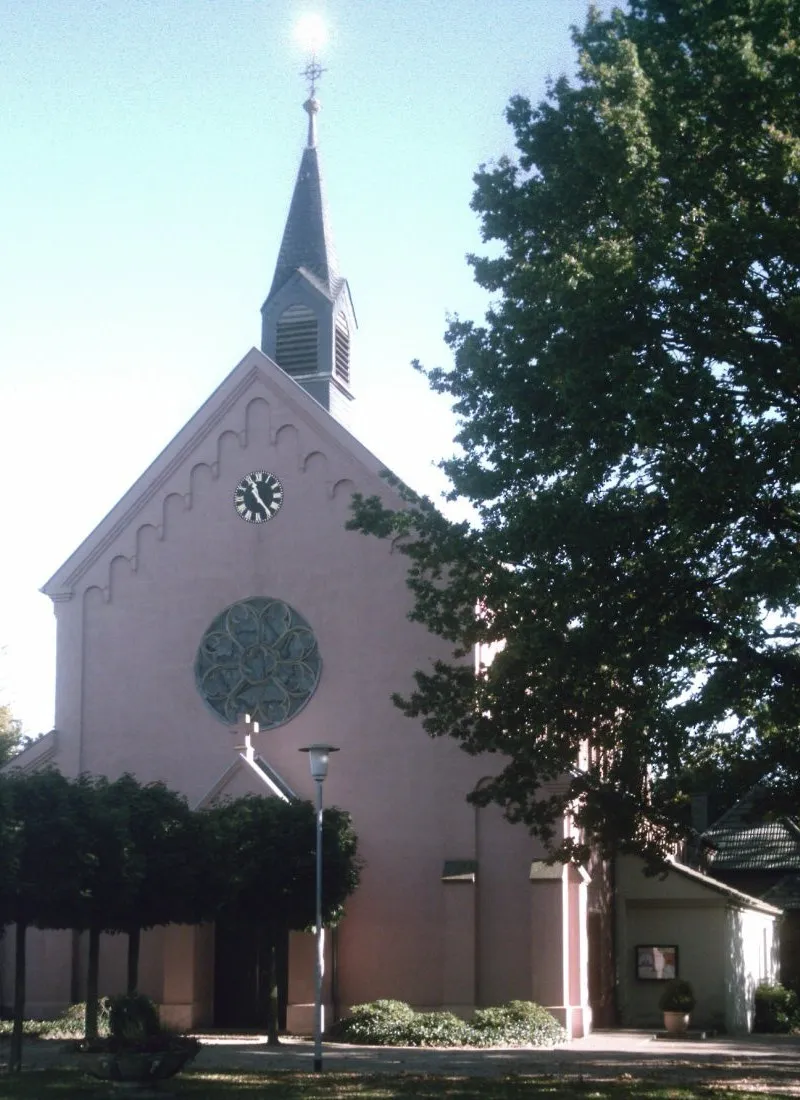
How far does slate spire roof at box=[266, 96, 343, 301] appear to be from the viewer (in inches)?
1439

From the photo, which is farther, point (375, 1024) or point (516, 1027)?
point (375, 1024)

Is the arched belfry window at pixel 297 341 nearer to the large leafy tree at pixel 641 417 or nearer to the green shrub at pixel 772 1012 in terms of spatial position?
the large leafy tree at pixel 641 417

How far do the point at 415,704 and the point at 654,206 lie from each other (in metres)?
8.76

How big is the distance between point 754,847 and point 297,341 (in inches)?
883

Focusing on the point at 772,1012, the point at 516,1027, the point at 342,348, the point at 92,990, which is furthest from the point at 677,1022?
the point at 342,348

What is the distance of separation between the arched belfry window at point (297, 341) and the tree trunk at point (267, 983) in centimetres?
1397

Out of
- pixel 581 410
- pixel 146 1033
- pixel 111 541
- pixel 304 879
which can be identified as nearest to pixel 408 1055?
pixel 304 879

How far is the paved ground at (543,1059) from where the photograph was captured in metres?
20.9

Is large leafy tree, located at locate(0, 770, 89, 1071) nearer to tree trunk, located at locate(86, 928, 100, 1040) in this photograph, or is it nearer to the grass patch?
tree trunk, located at locate(86, 928, 100, 1040)

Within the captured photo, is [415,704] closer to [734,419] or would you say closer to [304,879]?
[304,879]

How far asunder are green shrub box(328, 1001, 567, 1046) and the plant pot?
12.7 feet

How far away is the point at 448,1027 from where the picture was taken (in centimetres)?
2609

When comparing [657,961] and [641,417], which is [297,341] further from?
[641,417]

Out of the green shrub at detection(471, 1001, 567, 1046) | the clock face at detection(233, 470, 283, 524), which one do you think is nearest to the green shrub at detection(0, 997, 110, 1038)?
the green shrub at detection(471, 1001, 567, 1046)
